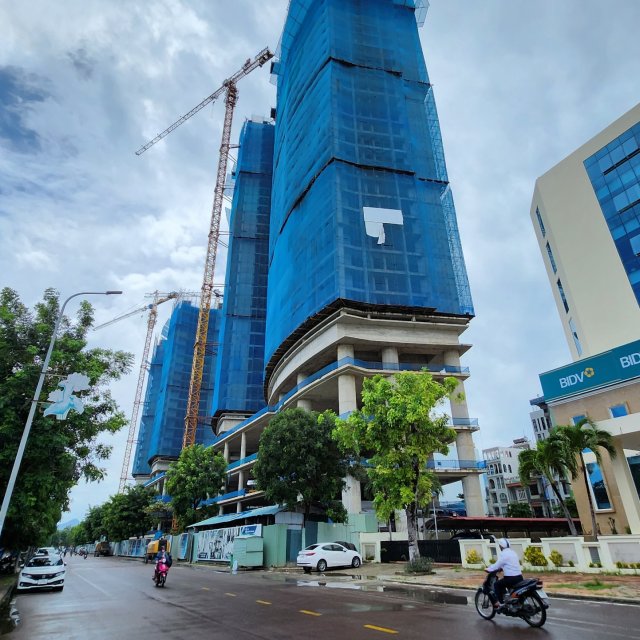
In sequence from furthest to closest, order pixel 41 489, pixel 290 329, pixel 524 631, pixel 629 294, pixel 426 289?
pixel 290 329 → pixel 426 289 → pixel 629 294 → pixel 41 489 → pixel 524 631

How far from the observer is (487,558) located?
20.4m

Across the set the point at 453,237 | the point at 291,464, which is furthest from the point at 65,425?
the point at 453,237

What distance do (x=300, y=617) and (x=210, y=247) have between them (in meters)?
86.6

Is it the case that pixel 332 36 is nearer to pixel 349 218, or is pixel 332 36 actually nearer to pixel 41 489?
pixel 349 218

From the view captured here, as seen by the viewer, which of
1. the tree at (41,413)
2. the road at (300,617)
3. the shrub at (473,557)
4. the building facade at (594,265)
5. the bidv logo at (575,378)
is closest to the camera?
the road at (300,617)

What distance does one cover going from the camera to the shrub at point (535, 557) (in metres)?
17.9

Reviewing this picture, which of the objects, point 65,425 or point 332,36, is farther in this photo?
point 332,36

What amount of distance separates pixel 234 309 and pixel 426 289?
136 ft

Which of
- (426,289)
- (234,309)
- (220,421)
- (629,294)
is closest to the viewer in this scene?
(629,294)

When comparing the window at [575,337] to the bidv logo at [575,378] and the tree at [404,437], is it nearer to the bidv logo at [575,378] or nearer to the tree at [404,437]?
the bidv logo at [575,378]

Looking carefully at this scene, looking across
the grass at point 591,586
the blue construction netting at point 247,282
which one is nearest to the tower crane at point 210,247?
the blue construction netting at point 247,282

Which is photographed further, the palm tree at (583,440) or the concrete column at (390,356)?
the concrete column at (390,356)

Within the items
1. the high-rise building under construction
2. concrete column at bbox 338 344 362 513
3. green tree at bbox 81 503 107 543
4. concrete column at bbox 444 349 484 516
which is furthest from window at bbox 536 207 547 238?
green tree at bbox 81 503 107 543

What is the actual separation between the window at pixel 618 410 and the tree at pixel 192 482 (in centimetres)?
3616
